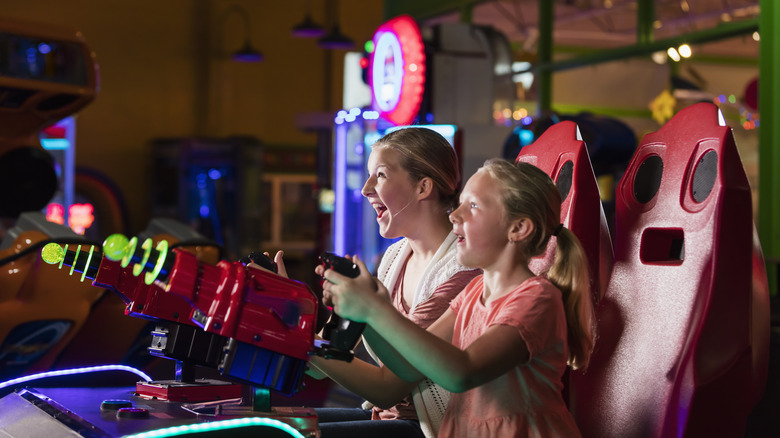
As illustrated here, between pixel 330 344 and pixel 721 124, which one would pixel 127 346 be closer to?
pixel 330 344

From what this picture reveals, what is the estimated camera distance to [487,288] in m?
Result: 1.47

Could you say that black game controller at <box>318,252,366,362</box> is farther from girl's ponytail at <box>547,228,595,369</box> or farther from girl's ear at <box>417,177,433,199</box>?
girl's ear at <box>417,177,433,199</box>

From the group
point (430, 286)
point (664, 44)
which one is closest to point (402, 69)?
point (664, 44)

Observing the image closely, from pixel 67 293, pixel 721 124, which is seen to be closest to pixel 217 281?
pixel 721 124

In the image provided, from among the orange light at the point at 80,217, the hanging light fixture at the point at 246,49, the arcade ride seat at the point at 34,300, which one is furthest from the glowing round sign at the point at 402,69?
the hanging light fixture at the point at 246,49

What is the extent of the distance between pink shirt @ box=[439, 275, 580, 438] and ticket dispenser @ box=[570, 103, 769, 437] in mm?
246

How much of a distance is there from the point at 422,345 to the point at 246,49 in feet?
35.7

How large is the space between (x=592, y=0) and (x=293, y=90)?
4.55 metres

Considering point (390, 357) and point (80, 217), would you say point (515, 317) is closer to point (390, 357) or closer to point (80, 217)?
point (390, 357)

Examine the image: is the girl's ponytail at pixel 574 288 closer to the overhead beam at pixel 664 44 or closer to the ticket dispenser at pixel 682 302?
the ticket dispenser at pixel 682 302

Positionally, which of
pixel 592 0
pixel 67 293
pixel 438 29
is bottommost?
pixel 67 293

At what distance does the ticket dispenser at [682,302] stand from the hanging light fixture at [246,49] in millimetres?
10351

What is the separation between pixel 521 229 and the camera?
1396 millimetres

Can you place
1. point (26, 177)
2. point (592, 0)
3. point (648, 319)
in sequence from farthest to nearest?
1. point (592, 0)
2. point (26, 177)
3. point (648, 319)
